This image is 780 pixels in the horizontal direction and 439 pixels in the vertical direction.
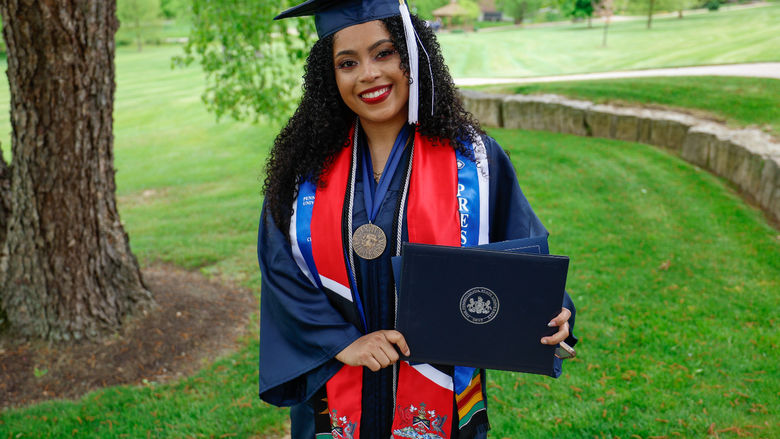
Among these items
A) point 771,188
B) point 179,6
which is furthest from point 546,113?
point 179,6

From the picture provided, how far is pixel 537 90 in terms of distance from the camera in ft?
39.1

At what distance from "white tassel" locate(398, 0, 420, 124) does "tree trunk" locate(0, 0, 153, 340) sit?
2.68 metres

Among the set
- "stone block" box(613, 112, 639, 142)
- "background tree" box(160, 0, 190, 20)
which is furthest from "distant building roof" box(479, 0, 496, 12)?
"stone block" box(613, 112, 639, 142)

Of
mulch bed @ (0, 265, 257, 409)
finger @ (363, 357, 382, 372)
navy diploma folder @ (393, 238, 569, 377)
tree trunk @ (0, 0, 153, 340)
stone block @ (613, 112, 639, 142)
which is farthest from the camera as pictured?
stone block @ (613, 112, 639, 142)

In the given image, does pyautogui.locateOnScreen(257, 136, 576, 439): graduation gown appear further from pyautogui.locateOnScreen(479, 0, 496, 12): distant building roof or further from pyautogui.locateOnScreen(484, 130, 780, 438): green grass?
pyautogui.locateOnScreen(479, 0, 496, 12): distant building roof

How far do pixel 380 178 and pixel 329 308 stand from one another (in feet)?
1.58

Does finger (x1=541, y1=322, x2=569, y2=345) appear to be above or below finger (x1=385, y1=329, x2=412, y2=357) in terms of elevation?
above

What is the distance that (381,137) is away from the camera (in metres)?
2.22

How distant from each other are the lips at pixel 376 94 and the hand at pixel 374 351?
776mm

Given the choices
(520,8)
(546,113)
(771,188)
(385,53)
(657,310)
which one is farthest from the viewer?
(520,8)

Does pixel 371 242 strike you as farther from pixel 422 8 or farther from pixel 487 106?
pixel 422 8

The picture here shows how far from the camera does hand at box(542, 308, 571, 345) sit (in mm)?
1882

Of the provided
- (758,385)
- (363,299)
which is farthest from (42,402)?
(758,385)

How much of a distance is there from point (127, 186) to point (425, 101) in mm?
10709
